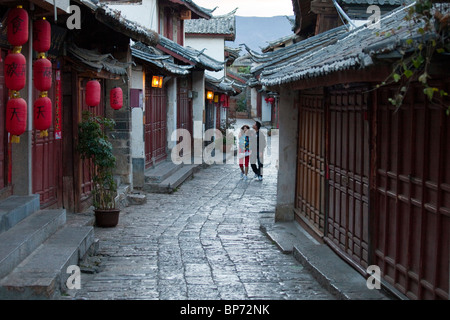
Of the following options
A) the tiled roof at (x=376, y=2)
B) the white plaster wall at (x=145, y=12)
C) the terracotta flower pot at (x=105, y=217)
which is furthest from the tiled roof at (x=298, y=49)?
the white plaster wall at (x=145, y=12)

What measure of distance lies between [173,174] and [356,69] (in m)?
14.6

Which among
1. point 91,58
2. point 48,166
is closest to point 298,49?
point 91,58

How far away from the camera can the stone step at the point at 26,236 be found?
6.81m

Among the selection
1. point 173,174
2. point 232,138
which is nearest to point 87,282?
point 173,174

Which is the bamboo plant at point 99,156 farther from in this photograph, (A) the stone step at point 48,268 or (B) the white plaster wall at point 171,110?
(B) the white plaster wall at point 171,110

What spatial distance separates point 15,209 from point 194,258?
290 cm

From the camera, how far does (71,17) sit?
1057 cm

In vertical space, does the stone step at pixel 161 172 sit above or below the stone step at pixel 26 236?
below

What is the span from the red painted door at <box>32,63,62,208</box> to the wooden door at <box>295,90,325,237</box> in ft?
15.3

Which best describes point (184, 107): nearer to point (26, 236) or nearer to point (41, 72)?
point (41, 72)

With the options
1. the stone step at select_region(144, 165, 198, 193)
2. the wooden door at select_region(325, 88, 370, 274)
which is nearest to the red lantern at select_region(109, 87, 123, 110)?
the stone step at select_region(144, 165, 198, 193)

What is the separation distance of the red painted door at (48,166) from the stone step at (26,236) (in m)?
1.40

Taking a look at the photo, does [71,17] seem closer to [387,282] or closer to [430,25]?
[387,282]

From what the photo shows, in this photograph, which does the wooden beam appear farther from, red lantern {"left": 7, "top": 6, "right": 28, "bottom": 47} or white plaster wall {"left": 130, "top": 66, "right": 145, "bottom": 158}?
white plaster wall {"left": 130, "top": 66, "right": 145, "bottom": 158}
